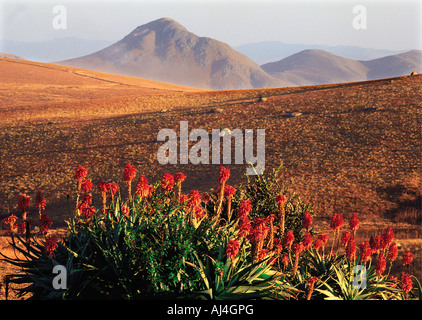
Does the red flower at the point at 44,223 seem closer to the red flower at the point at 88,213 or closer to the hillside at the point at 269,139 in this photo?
→ the red flower at the point at 88,213

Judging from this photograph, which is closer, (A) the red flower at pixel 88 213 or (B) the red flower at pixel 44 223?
(B) the red flower at pixel 44 223

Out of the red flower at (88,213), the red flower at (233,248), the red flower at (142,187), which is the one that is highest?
the red flower at (142,187)

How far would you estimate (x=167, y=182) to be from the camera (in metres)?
6.88

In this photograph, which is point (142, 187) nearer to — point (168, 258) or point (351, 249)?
point (168, 258)

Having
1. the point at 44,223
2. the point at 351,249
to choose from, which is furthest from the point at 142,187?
the point at 351,249

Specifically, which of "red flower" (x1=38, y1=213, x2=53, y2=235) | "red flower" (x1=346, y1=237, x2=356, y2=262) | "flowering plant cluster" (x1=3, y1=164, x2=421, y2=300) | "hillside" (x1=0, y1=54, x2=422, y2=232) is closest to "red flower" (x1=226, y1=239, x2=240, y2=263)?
"flowering plant cluster" (x1=3, y1=164, x2=421, y2=300)

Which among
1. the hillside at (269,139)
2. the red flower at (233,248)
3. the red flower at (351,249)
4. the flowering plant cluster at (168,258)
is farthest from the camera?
the hillside at (269,139)

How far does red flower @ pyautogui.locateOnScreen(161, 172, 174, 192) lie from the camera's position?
268 inches

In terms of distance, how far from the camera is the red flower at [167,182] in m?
6.80

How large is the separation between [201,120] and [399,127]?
48.2 ft

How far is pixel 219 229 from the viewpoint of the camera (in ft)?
22.8

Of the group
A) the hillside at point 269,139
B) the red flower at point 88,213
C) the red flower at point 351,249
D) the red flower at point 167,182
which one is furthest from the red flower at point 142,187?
the hillside at point 269,139

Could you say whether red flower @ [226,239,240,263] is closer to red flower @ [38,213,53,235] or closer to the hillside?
red flower @ [38,213,53,235]
